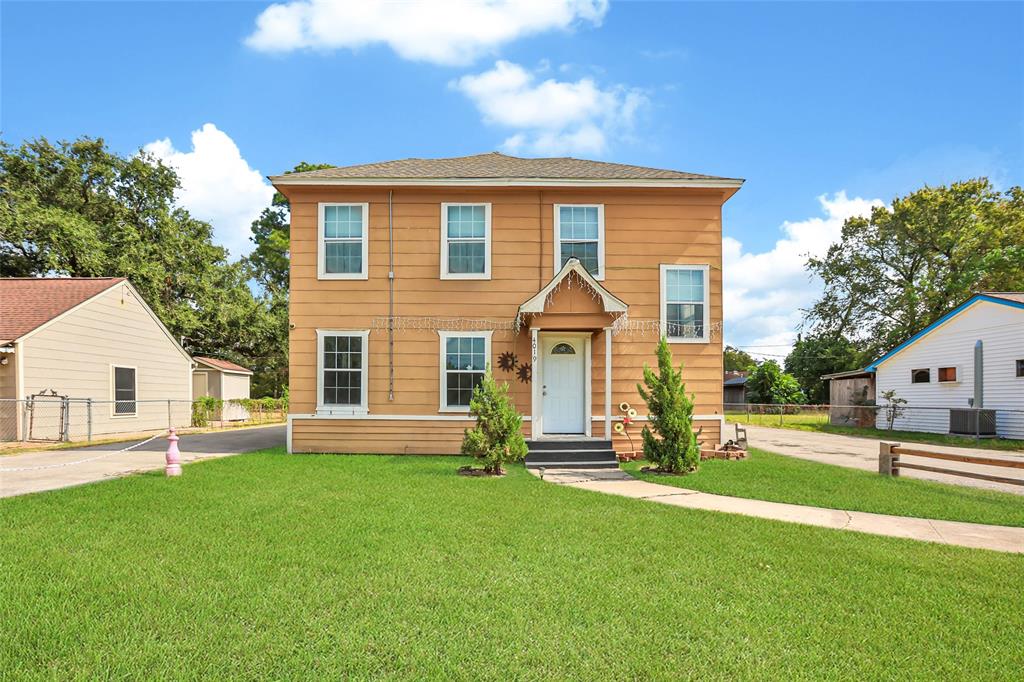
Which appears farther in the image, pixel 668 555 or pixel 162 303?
pixel 162 303

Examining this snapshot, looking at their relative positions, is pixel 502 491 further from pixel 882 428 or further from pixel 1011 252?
pixel 1011 252

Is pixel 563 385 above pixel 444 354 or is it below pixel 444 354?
below

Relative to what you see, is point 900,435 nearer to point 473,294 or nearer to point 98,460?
point 473,294

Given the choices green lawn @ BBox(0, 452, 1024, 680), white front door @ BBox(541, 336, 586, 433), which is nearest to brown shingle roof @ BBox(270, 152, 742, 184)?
white front door @ BBox(541, 336, 586, 433)

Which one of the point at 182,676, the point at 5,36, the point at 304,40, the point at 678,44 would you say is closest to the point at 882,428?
the point at 678,44

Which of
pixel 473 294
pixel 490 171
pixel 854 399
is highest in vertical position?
pixel 490 171

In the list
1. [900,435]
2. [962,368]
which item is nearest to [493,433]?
[900,435]

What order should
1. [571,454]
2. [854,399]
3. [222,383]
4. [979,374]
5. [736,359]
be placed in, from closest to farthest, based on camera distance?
[571,454], [979,374], [854,399], [222,383], [736,359]

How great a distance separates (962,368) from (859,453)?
8166mm

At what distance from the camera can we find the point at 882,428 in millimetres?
23109

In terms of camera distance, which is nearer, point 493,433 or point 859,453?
point 493,433

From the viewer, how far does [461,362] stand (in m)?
12.6

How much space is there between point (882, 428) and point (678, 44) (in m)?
19.7

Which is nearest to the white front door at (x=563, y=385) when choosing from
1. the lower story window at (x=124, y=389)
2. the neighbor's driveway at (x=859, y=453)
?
the neighbor's driveway at (x=859, y=453)
